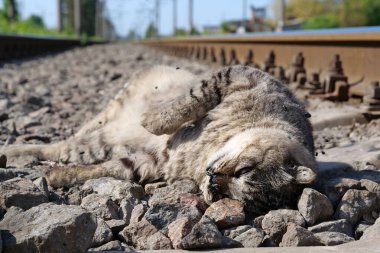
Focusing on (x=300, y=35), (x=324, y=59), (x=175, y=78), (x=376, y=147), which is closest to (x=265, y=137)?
(x=376, y=147)

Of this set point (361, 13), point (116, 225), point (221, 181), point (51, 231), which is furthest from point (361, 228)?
point (361, 13)

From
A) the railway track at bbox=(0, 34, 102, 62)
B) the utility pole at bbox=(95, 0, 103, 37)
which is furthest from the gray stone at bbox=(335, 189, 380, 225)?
the utility pole at bbox=(95, 0, 103, 37)

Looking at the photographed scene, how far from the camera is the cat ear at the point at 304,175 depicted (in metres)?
2.84

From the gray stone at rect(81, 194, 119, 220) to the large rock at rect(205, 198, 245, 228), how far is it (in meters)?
0.42

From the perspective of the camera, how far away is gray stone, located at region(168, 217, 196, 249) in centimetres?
232

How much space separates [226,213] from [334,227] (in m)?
0.46

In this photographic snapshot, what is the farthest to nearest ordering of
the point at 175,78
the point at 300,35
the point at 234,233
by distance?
the point at 300,35, the point at 175,78, the point at 234,233

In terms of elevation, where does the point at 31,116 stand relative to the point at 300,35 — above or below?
below

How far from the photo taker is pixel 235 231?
2506mm

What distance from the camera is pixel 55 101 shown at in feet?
22.5

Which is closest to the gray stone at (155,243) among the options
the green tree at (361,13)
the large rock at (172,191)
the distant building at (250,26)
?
the large rock at (172,191)

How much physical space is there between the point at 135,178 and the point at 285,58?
15.8 feet

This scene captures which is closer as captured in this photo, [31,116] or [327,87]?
[31,116]

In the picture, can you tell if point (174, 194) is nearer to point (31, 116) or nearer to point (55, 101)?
point (31, 116)
